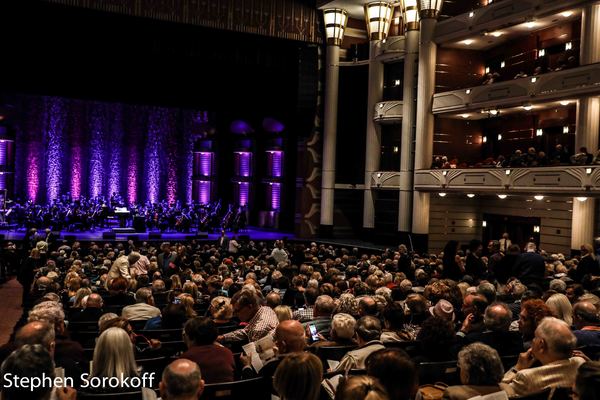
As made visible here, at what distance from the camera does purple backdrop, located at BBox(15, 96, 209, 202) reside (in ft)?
90.8

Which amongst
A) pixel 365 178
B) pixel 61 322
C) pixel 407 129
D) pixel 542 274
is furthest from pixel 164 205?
pixel 61 322

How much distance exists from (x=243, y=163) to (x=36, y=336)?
90.9ft

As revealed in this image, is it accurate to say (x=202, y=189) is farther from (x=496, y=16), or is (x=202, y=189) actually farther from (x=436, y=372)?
(x=436, y=372)

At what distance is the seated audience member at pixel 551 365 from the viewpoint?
3961 millimetres

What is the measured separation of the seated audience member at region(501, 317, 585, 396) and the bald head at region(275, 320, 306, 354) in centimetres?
148

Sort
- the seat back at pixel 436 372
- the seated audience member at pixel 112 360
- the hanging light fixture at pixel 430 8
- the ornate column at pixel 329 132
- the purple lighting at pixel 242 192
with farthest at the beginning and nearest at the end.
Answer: the purple lighting at pixel 242 192 < the ornate column at pixel 329 132 < the hanging light fixture at pixel 430 8 < the seat back at pixel 436 372 < the seated audience member at pixel 112 360

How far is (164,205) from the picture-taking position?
2809cm

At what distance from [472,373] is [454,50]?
22495 millimetres

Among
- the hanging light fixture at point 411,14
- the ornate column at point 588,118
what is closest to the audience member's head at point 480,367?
the ornate column at point 588,118

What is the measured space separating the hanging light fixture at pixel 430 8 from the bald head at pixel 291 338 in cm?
2135

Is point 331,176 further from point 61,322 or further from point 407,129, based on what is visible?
point 61,322

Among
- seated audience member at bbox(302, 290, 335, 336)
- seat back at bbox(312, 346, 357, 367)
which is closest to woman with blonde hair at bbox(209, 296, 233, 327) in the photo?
seated audience member at bbox(302, 290, 335, 336)

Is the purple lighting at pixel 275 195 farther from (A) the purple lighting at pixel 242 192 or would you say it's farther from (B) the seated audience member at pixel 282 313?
(B) the seated audience member at pixel 282 313

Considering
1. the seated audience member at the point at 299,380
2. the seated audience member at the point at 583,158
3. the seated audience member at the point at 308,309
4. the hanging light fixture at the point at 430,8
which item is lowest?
the seated audience member at the point at 308,309
